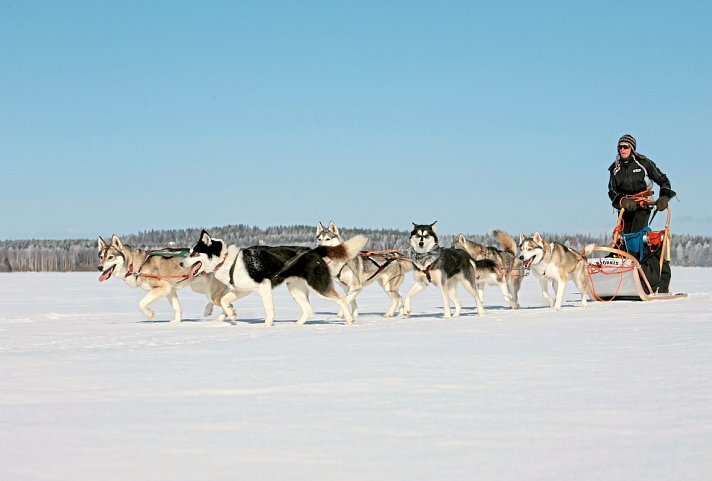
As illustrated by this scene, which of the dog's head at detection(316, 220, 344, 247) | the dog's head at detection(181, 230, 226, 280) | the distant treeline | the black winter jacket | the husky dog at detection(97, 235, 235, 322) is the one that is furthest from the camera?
the distant treeline

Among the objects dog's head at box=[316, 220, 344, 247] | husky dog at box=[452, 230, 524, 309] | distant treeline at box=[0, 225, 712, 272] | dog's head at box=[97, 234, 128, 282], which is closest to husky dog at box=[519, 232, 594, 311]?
husky dog at box=[452, 230, 524, 309]

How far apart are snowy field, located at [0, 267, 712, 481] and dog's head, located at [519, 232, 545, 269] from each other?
2.65 meters

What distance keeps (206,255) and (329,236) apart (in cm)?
190

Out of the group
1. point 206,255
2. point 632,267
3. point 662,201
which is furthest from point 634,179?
point 206,255

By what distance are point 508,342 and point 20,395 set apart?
10.6 feet

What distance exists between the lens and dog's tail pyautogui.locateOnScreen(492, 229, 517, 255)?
1005cm

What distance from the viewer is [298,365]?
4.62 metres

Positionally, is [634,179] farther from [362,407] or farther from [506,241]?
[362,407]

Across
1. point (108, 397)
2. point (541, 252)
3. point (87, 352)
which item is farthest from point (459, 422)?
point (541, 252)

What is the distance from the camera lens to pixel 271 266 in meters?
7.78

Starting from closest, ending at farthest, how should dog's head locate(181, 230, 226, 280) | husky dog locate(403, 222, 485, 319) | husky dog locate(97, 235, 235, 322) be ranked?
dog's head locate(181, 230, 226, 280), husky dog locate(403, 222, 485, 319), husky dog locate(97, 235, 235, 322)

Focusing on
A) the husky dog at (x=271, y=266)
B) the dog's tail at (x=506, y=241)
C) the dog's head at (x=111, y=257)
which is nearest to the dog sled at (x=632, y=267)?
the dog's tail at (x=506, y=241)

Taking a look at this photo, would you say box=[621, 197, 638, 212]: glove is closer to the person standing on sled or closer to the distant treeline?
the person standing on sled

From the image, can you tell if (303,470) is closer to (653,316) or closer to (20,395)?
(20,395)
